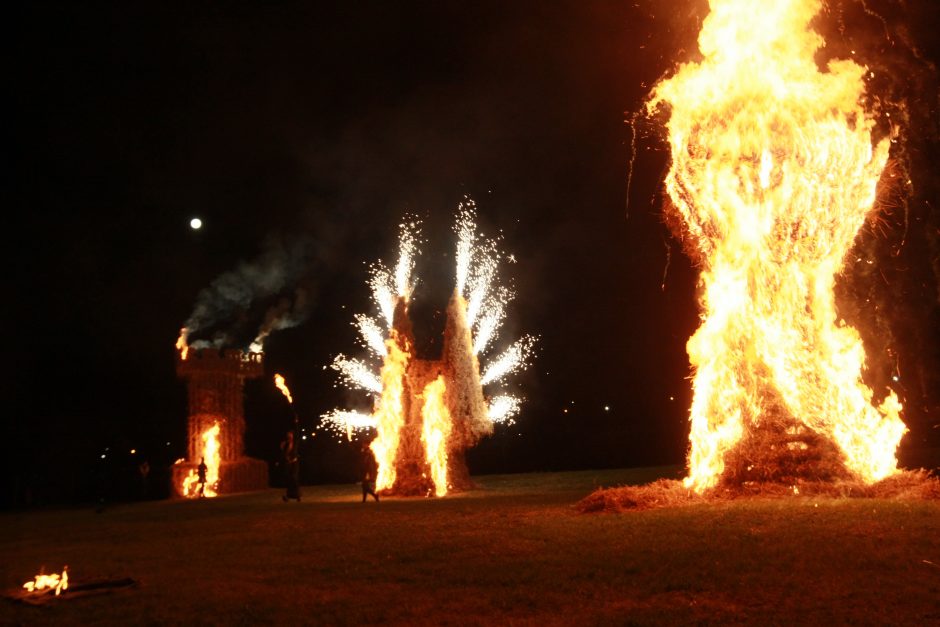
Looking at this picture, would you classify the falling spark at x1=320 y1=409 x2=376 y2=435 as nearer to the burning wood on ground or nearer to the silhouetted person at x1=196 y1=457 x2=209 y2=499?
the silhouetted person at x1=196 y1=457 x2=209 y2=499

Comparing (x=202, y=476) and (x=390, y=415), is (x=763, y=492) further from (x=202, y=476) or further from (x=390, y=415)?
(x=202, y=476)

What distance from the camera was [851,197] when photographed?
15.6 metres

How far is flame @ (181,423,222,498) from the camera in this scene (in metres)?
30.1

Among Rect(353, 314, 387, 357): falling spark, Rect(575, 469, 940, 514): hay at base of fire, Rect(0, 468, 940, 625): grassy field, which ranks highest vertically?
Rect(353, 314, 387, 357): falling spark

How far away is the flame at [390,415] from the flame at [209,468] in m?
8.59

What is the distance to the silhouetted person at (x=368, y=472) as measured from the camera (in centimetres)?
2158

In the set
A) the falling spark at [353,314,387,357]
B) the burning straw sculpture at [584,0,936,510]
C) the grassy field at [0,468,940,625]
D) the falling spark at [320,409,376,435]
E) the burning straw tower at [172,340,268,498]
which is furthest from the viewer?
the burning straw tower at [172,340,268,498]

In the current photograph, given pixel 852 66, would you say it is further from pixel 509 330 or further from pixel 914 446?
pixel 509 330

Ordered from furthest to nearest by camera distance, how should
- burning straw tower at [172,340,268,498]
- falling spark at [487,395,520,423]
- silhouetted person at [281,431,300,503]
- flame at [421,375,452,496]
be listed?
burning straw tower at [172,340,268,498], falling spark at [487,395,520,423], silhouetted person at [281,431,300,503], flame at [421,375,452,496]

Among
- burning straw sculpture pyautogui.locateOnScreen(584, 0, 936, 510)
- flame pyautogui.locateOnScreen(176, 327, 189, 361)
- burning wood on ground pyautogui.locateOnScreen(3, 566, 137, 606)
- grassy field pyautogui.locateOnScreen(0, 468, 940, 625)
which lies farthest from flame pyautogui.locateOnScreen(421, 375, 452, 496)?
burning wood on ground pyautogui.locateOnScreen(3, 566, 137, 606)

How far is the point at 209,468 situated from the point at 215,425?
1544 millimetres

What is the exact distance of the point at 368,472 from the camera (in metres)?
22.3

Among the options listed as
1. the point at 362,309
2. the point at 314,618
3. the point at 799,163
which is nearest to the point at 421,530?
the point at 314,618

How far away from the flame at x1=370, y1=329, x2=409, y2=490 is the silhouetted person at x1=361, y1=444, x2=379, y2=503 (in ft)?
3.03
